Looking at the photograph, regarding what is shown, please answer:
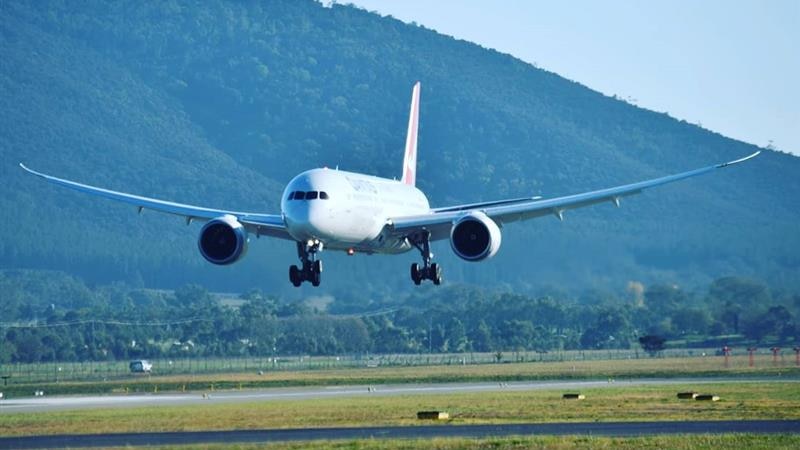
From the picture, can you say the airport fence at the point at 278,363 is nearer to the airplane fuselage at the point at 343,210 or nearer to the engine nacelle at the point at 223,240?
the engine nacelle at the point at 223,240

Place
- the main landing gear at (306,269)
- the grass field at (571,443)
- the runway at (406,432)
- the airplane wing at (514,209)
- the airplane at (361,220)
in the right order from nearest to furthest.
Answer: the grass field at (571,443) → the runway at (406,432) → the airplane at (361,220) → the main landing gear at (306,269) → the airplane wing at (514,209)

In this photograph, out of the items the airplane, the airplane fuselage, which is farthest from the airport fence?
the airplane fuselage

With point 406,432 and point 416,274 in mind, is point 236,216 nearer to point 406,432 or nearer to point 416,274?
point 416,274

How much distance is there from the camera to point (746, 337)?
4995 inches

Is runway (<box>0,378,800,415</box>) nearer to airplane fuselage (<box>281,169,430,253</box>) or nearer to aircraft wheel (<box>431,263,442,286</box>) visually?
aircraft wheel (<box>431,263,442,286</box>)

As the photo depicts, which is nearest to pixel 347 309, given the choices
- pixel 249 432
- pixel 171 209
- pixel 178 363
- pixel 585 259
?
pixel 178 363

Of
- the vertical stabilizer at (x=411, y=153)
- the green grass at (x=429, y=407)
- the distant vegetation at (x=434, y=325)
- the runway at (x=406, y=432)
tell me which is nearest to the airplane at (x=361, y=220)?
the green grass at (x=429, y=407)

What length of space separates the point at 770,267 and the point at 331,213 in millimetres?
75065

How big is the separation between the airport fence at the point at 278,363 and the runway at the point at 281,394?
2327 cm

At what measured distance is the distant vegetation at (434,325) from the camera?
12612 centimetres

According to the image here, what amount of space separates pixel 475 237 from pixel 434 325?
70.6 metres

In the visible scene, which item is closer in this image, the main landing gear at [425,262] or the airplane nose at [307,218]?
the airplane nose at [307,218]

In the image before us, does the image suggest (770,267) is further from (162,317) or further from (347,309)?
(162,317)

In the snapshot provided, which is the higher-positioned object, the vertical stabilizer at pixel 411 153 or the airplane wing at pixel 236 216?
the vertical stabilizer at pixel 411 153
